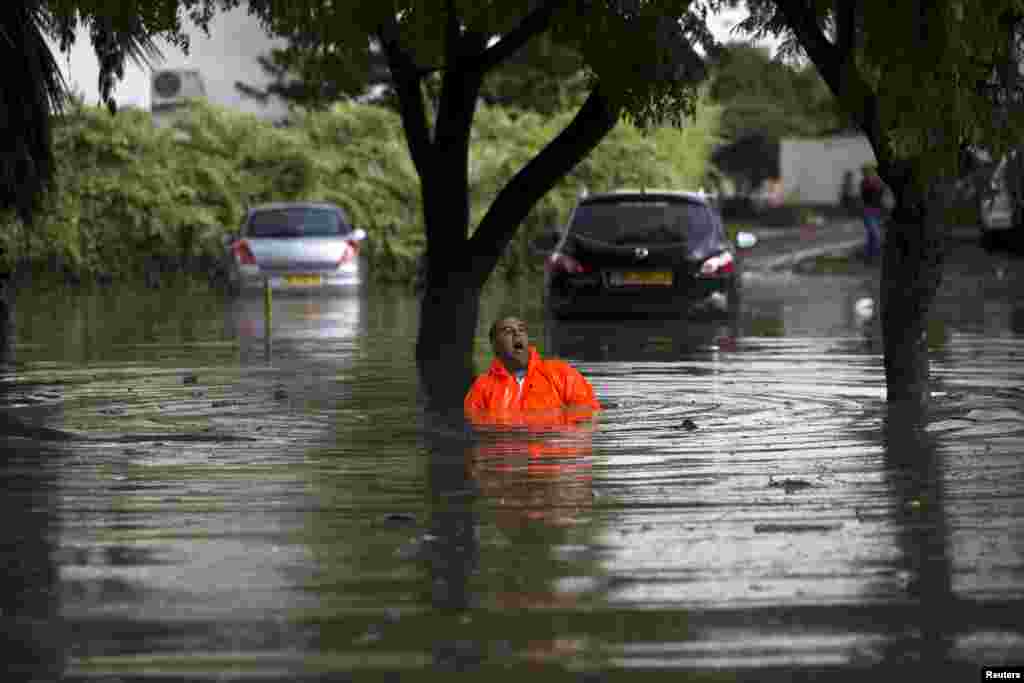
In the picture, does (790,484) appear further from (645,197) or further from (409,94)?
(645,197)

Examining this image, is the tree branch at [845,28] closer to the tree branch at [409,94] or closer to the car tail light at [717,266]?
the tree branch at [409,94]

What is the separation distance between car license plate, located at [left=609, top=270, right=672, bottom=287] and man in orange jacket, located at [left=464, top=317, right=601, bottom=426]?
519 inches

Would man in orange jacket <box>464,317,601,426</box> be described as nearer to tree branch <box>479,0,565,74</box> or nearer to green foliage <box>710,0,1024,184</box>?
green foliage <box>710,0,1024,184</box>

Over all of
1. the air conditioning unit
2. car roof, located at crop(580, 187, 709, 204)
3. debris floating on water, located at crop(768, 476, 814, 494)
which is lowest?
debris floating on water, located at crop(768, 476, 814, 494)

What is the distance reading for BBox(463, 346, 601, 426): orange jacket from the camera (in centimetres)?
1570

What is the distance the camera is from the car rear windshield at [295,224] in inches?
1538

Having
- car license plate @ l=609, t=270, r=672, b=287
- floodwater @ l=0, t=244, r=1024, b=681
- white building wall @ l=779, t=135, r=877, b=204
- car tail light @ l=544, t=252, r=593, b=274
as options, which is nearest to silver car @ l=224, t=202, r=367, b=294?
car tail light @ l=544, t=252, r=593, b=274

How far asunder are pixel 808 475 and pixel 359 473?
2.12 meters

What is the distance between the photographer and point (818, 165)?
115188 millimetres

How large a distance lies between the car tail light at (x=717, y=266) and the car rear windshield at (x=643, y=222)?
29cm

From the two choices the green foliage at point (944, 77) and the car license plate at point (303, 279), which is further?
the car license plate at point (303, 279)

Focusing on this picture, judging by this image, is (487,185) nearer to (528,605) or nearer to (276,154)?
(276,154)

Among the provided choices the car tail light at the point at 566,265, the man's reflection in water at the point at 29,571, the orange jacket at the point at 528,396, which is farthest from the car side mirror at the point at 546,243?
the man's reflection in water at the point at 29,571

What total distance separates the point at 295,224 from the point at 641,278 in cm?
1116
